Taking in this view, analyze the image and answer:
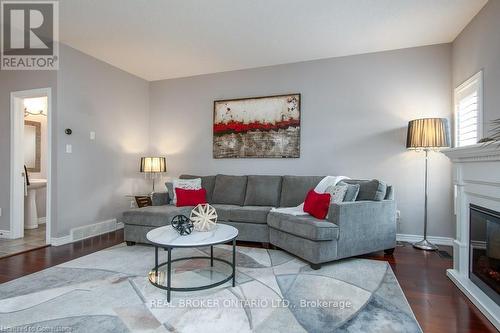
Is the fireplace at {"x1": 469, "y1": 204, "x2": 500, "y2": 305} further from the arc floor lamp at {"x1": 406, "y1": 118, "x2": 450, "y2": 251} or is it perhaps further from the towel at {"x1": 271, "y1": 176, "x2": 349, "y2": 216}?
the towel at {"x1": 271, "y1": 176, "x2": 349, "y2": 216}

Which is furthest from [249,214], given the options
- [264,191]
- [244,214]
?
[264,191]

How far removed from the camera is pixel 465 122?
10.6ft

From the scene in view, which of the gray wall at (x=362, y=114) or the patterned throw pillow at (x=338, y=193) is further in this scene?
the gray wall at (x=362, y=114)

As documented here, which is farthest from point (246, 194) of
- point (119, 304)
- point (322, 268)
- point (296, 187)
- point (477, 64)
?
point (477, 64)

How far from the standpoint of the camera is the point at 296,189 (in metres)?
3.84

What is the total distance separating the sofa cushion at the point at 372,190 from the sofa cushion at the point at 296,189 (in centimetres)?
67

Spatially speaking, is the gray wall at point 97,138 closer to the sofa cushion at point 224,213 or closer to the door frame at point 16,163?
the door frame at point 16,163

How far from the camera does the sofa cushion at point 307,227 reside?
2703 mm

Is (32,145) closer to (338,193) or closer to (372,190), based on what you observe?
(338,193)

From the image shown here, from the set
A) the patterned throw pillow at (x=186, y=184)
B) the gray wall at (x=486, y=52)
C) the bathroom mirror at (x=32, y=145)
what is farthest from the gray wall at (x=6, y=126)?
the gray wall at (x=486, y=52)

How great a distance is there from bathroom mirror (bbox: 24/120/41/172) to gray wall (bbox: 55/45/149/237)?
1743mm

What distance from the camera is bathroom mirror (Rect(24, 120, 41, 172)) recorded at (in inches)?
190

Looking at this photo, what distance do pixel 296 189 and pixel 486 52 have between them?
2448mm
